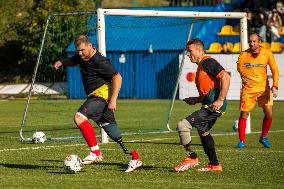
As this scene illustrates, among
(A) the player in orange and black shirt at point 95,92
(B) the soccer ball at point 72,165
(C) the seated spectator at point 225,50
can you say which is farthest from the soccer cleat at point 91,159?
(C) the seated spectator at point 225,50

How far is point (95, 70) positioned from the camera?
1309 centimetres

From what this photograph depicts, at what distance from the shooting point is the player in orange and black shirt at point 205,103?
12547 mm

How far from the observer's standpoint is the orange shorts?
54.7 ft

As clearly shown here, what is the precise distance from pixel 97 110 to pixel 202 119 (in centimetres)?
152

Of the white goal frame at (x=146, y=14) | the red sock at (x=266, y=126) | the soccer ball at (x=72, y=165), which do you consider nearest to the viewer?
the soccer ball at (x=72, y=165)

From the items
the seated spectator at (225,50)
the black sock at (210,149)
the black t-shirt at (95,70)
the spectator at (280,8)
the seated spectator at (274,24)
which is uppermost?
the black t-shirt at (95,70)

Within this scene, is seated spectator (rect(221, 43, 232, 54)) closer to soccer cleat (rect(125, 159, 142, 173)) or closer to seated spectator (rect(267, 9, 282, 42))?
seated spectator (rect(267, 9, 282, 42))

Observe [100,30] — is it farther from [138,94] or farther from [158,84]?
[138,94]

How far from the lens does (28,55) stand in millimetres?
41781

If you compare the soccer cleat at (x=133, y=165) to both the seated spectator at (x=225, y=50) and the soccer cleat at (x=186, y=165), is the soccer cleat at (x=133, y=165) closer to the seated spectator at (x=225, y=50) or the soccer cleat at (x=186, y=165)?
the soccer cleat at (x=186, y=165)

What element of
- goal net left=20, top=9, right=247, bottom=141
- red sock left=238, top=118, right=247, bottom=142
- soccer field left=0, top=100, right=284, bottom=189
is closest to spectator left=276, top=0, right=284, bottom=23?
goal net left=20, top=9, right=247, bottom=141

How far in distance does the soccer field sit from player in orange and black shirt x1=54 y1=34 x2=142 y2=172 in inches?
17.9

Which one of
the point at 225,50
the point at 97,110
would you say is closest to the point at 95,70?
the point at 97,110

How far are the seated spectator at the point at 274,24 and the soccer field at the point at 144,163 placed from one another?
1537 centimetres
